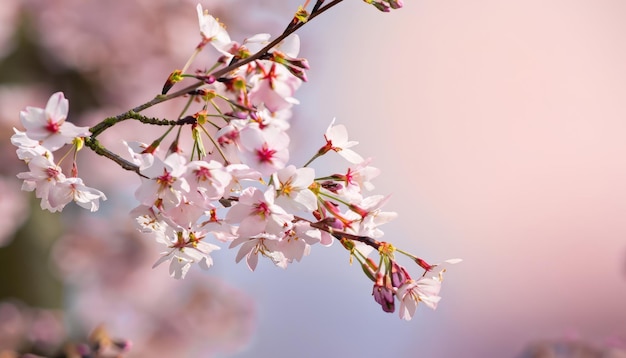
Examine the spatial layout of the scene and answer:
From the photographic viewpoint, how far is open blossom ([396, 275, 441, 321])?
517mm

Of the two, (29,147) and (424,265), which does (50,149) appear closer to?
(29,147)

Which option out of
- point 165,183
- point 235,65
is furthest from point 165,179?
point 235,65

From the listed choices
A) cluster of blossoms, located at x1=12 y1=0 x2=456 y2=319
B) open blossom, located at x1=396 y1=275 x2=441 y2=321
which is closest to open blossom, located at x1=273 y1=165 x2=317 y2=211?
cluster of blossoms, located at x1=12 y1=0 x2=456 y2=319

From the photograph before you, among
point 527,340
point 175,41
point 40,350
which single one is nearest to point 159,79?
point 175,41

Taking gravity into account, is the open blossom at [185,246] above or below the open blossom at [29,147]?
below

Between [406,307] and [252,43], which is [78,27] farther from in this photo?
[406,307]

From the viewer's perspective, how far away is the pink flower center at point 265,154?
1.58 feet

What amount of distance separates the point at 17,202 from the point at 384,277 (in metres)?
0.96

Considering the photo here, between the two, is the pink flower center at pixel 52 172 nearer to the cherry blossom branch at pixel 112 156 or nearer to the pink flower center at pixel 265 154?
the cherry blossom branch at pixel 112 156

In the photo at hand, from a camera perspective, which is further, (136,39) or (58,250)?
(136,39)

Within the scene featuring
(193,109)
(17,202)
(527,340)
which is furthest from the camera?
(527,340)

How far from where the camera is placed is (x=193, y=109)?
58.4 inches

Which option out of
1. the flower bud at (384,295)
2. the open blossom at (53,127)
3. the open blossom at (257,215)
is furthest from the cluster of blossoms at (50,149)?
the flower bud at (384,295)

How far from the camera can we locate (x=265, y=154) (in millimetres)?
484
